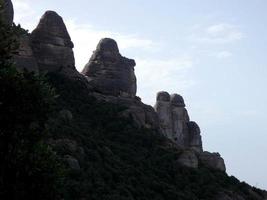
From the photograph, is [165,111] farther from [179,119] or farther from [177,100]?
[177,100]

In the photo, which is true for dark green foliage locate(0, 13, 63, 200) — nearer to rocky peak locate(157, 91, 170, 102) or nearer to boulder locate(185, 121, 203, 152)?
rocky peak locate(157, 91, 170, 102)

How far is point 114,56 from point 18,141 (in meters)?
63.2

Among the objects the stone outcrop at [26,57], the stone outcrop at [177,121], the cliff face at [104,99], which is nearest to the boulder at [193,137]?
the stone outcrop at [177,121]

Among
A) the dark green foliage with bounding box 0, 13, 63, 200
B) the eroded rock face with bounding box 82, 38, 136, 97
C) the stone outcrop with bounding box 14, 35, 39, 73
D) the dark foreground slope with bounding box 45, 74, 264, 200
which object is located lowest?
the dark green foliage with bounding box 0, 13, 63, 200

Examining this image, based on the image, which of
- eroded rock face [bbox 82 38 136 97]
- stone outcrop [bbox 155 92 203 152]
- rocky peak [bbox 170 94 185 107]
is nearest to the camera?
eroded rock face [bbox 82 38 136 97]

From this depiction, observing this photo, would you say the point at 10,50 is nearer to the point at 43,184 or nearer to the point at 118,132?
the point at 43,184

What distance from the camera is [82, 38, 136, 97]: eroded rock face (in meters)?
76.2

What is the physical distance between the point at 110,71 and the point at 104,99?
7.39m

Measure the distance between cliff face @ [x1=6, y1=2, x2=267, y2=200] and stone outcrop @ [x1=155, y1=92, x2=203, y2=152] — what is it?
31.3 ft

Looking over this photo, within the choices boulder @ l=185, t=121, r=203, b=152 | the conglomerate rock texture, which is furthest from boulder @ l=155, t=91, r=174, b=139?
the conglomerate rock texture

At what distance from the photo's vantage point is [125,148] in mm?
59938

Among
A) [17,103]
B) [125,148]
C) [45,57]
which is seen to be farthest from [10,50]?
[45,57]

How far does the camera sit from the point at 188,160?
65.7 m

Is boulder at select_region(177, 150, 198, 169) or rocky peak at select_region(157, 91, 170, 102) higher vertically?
rocky peak at select_region(157, 91, 170, 102)
